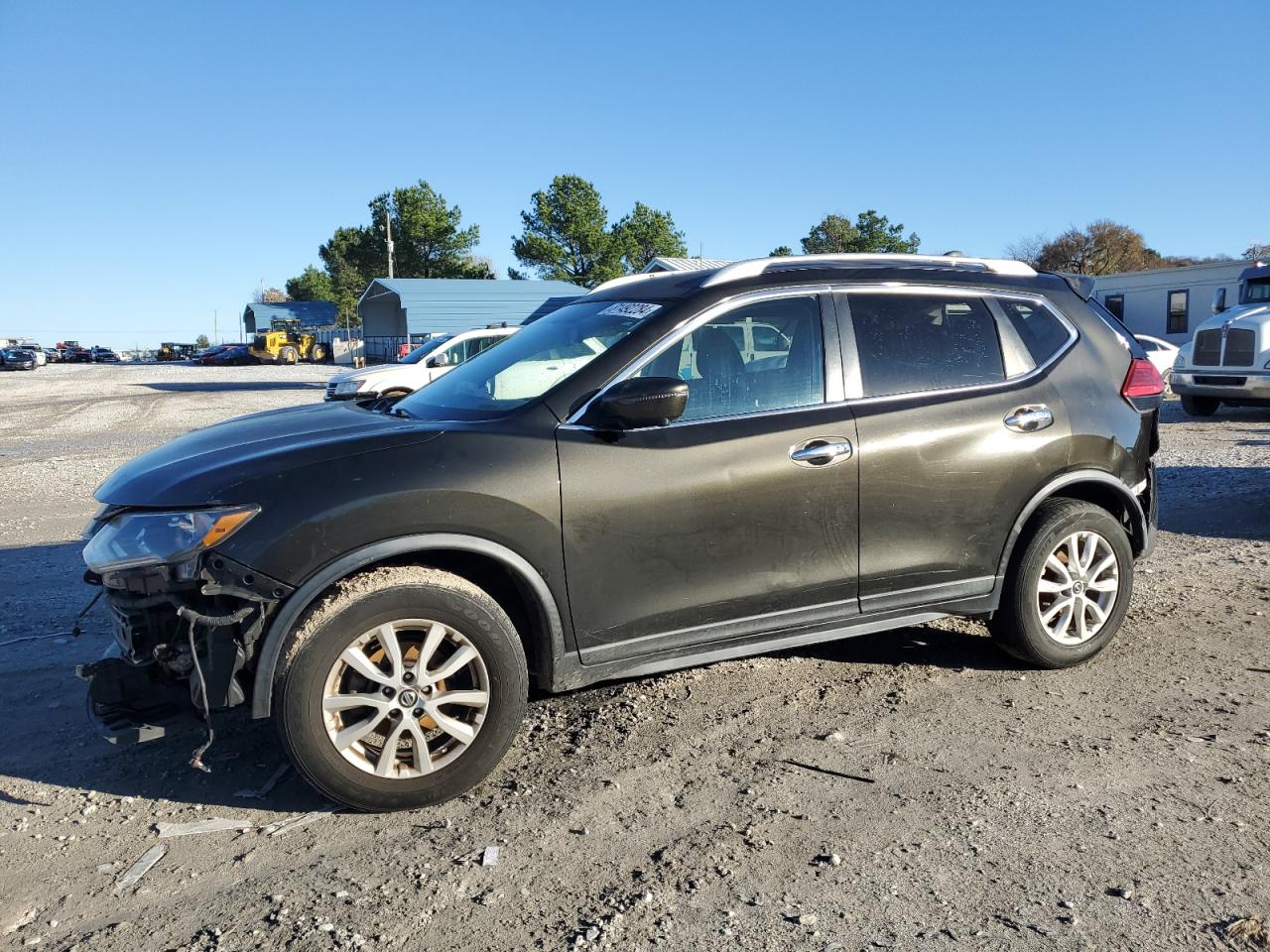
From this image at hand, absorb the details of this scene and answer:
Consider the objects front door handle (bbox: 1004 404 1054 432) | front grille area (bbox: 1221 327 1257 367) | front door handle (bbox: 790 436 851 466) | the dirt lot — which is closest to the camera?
the dirt lot

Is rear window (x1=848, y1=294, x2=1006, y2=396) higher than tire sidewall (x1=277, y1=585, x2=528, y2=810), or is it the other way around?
rear window (x1=848, y1=294, x2=1006, y2=396)

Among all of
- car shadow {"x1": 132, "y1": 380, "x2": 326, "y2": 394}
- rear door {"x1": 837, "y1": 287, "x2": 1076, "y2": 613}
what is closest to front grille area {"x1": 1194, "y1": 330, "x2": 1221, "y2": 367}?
rear door {"x1": 837, "y1": 287, "x2": 1076, "y2": 613}

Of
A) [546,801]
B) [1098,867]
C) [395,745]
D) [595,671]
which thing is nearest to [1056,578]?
[1098,867]

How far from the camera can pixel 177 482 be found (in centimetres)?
339

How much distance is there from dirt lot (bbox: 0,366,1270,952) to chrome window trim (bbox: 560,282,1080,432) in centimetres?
131

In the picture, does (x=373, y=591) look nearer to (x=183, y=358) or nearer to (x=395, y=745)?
(x=395, y=745)

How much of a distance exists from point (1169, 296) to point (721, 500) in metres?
35.8

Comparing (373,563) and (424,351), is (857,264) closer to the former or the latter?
(373,563)

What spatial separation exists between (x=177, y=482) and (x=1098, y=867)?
320 centimetres

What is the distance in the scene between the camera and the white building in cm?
3247

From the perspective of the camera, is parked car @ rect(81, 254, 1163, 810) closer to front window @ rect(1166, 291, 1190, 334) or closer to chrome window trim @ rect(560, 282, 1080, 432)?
chrome window trim @ rect(560, 282, 1080, 432)

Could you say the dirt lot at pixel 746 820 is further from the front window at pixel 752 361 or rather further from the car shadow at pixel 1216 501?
the car shadow at pixel 1216 501

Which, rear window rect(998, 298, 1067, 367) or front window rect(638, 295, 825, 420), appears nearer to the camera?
front window rect(638, 295, 825, 420)

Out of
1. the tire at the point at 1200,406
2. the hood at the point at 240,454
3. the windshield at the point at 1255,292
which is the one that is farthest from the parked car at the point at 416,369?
the hood at the point at 240,454
